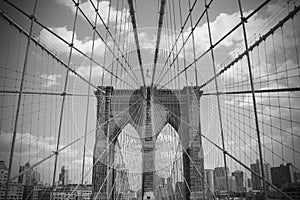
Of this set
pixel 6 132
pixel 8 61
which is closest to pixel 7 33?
pixel 8 61

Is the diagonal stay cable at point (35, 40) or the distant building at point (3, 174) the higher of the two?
the diagonal stay cable at point (35, 40)

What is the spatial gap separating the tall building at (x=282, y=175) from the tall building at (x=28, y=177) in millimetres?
2610

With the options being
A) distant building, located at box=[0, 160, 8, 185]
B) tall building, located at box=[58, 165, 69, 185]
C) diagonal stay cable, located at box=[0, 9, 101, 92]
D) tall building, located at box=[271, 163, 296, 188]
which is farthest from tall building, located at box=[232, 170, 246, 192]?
distant building, located at box=[0, 160, 8, 185]

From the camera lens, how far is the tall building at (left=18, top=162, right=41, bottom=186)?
10.1ft

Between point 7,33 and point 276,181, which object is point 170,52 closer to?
point 7,33

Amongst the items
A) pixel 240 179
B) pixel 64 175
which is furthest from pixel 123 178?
pixel 240 179

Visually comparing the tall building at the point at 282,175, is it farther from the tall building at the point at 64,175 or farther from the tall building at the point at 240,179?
the tall building at the point at 64,175

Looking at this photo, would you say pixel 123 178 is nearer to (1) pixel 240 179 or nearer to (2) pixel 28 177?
(1) pixel 240 179

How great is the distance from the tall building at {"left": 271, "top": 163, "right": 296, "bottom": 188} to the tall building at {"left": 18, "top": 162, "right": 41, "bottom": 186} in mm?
2610

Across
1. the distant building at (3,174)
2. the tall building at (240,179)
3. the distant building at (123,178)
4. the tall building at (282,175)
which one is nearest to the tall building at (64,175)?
the distant building at (3,174)

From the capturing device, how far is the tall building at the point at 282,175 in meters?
A: 2.32

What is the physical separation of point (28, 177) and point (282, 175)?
2.81m

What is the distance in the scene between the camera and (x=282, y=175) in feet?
7.86

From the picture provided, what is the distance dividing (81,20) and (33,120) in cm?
292
